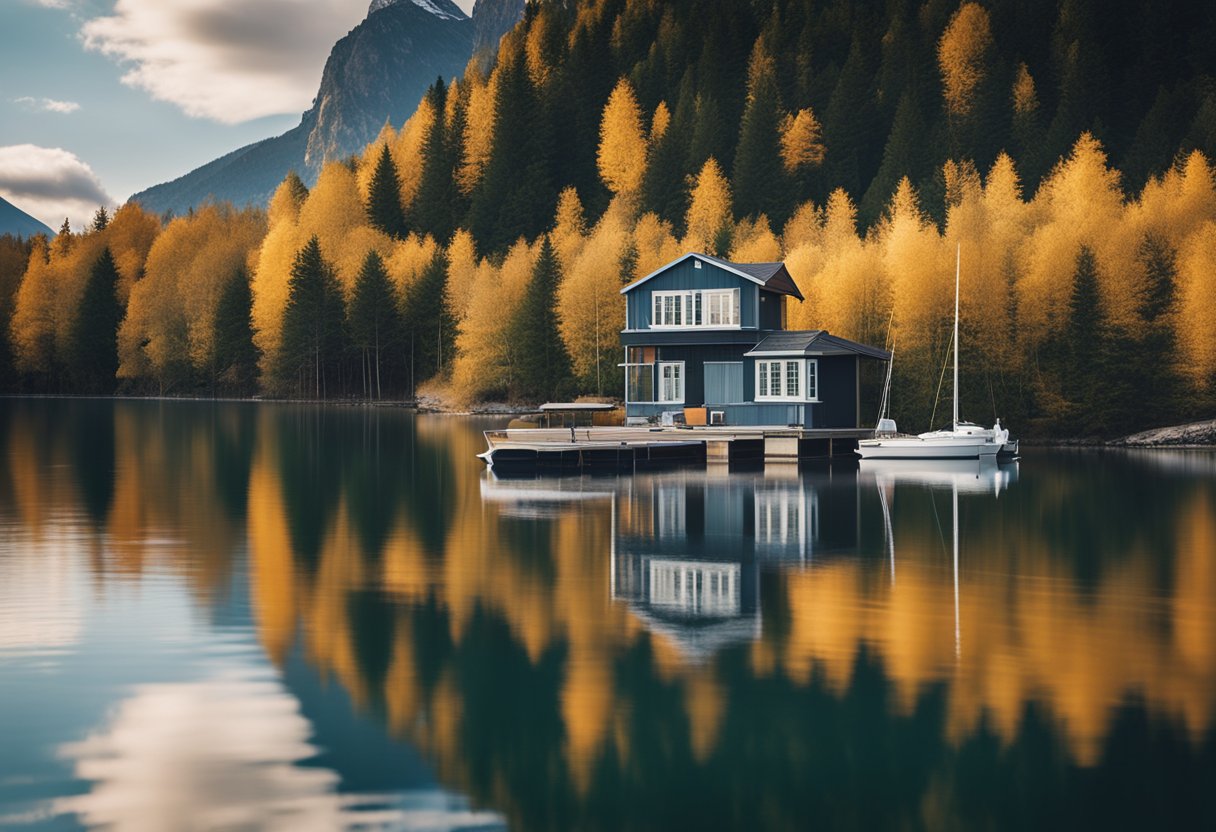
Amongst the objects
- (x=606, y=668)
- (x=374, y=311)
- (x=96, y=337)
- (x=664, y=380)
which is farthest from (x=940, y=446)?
(x=96, y=337)

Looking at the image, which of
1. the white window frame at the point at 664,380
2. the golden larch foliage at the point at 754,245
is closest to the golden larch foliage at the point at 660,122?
the golden larch foliage at the point at 754,245

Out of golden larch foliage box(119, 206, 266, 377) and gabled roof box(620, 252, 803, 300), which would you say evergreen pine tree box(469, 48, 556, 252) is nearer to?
golden larch foliage box(119, 206, 266, 377)

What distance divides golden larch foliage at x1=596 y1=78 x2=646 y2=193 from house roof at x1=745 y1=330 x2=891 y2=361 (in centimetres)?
6018

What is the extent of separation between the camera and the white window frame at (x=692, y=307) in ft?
175

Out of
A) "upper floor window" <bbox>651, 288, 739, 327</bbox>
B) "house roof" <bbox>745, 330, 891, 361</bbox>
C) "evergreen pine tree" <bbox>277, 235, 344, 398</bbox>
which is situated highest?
"evergreen pine tree" <bbox>277, 235, 344, 398</bbox>

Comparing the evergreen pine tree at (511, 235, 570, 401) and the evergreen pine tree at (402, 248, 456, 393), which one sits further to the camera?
the evergreen pine tree at (402, 248, 456, 393)

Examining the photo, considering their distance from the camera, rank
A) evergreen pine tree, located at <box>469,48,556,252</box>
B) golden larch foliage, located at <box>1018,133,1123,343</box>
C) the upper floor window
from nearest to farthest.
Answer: the upper floor window < golden larch foliage, located at <box>1018,133,1123,343</box> < evergreen pine tree, located at <box>469,48,556,252</box>

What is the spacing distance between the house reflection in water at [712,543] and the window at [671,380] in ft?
43.7

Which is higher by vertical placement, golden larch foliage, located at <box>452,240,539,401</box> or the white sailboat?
golden larch foliage, located at <box>452,240,539,401</box>

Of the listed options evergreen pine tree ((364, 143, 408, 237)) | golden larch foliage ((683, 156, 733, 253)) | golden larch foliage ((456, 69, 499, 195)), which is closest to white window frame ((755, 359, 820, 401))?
golden larch foliage ((683, 156, 733, 253))

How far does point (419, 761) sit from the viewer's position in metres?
11.3

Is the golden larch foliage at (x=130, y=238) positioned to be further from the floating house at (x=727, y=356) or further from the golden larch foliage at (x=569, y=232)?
the floating house at (x=727, y=356)

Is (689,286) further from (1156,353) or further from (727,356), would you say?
(1156,353)

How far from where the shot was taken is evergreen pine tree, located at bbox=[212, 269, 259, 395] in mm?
115688
